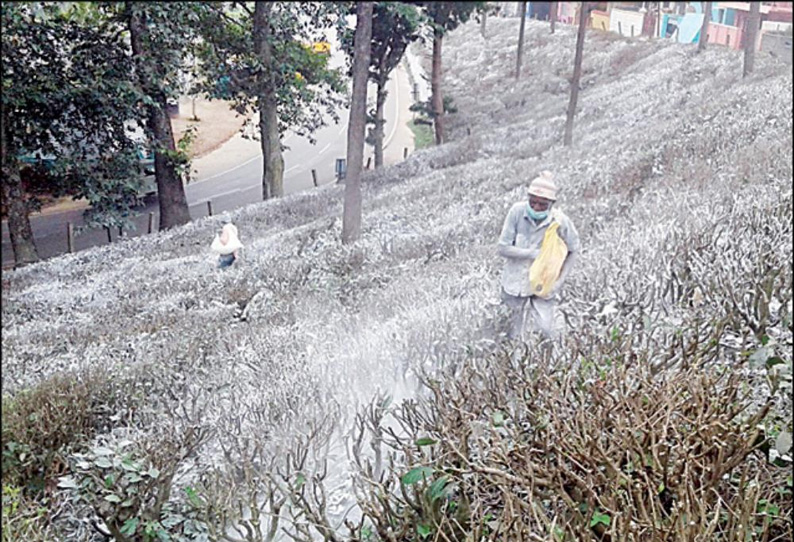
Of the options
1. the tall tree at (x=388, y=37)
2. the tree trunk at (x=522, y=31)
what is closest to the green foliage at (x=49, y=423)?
the tall tree at (x=388, y=37)

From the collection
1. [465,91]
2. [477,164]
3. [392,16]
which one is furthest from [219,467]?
[477,164]

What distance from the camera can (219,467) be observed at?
8.87 feet

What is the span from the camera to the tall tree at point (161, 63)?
256cm

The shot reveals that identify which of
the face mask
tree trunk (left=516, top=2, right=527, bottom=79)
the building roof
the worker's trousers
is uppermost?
the building roof

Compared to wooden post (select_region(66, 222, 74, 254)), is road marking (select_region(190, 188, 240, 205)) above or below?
above

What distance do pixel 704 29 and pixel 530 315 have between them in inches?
148

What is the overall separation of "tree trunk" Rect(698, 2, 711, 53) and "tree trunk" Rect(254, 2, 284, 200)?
3.99 m

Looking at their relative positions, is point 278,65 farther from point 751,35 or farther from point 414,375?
point 751,35

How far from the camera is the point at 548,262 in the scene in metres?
3.57

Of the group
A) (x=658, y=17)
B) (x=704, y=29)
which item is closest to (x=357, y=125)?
(x=658, y=17)

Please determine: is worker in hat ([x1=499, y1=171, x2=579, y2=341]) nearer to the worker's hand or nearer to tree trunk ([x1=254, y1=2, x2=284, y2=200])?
the worker's hand

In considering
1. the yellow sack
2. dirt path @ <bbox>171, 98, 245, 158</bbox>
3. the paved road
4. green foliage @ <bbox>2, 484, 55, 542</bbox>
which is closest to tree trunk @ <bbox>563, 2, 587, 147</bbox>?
the paved road

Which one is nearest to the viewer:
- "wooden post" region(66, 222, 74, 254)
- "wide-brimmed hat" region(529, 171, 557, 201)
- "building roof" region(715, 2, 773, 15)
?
"wooden post" region(66, 222, 74, 254)

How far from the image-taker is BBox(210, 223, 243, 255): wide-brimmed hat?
11.0 ft
